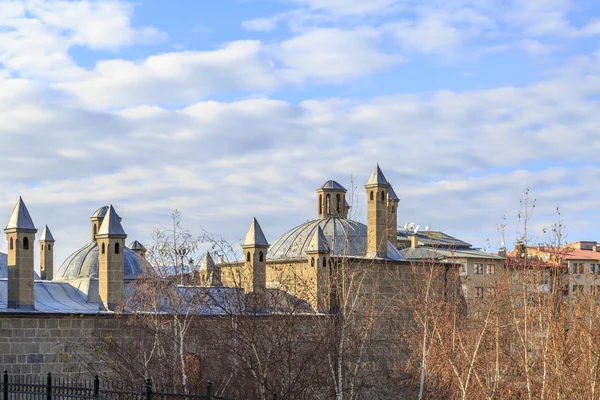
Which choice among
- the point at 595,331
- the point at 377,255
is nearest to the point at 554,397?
the point at 595,331

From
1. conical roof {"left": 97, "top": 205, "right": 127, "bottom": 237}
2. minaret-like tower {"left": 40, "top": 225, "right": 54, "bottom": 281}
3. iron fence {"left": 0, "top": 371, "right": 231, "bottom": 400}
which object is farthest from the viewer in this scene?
minaret-like tower {"left": 40, "top": 225, "right": 54, "bottom": 281}

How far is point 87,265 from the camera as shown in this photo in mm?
36031

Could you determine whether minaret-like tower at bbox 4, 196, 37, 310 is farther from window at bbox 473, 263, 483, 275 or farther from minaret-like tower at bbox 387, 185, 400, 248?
window at bbox 473, 263, 483, 275

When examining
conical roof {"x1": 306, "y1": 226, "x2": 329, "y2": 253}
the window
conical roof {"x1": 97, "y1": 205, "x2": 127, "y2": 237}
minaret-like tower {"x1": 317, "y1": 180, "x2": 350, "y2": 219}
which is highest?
minaret-like tower {"x1": 317, "y1": 180, "x2": 350, "y2": 219}

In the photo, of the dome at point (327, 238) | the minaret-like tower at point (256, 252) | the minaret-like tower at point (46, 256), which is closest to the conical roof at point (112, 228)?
the minaret-like tower at point (256, 252)

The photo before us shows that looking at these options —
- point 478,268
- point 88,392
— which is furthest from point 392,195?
point 88,392

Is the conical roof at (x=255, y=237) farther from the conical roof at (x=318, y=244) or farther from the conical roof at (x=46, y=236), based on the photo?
the conical roof at (x=46, y=236)

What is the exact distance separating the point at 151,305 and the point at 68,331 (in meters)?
2.23

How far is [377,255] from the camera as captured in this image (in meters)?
33.6

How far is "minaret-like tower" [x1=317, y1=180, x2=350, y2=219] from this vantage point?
37.9 metres

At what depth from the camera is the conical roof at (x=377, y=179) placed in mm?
34188

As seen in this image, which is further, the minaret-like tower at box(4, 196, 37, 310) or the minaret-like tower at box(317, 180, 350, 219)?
the minaret-like tower at box(317, 180, 350, 219)

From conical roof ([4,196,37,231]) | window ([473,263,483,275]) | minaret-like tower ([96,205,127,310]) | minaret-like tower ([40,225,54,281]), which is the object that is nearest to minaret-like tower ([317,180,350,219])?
minaret-like tower ([40,225,54,281])

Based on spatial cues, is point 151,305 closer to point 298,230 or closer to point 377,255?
point 377,255
